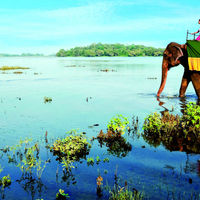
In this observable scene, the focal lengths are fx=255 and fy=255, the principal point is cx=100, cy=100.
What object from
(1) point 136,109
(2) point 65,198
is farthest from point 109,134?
(1) point 136,109

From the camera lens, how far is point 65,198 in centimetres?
608

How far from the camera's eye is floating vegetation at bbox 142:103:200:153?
30.1 ft

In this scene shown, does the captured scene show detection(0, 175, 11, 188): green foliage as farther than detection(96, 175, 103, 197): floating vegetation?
Yes

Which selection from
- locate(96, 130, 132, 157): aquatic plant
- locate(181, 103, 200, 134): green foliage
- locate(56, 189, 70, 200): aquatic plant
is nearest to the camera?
locate(56, 189, 70, 200): aquatic plant

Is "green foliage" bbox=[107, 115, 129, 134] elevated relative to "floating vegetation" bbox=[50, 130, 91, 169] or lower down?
elevated

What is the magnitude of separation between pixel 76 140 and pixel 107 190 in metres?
2.79

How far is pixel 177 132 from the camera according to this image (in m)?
9.93

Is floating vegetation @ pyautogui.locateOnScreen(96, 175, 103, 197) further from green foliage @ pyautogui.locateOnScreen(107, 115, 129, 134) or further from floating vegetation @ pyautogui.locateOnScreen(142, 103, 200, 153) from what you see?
floating vegetation @ pyautogui.locateOnScreen(142, 103, 200, 153)

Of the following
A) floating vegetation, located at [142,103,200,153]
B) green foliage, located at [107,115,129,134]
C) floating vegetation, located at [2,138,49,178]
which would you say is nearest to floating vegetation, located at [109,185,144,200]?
floating vegetation, located at [2,138,49,178]

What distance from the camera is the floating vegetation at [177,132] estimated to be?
9.17 metres

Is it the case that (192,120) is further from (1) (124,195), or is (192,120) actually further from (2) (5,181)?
(2) (5,181)

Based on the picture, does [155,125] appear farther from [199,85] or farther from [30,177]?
[199,85]

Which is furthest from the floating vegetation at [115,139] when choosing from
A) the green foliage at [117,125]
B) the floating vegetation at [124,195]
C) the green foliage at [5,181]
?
the green foliage at [5,181]

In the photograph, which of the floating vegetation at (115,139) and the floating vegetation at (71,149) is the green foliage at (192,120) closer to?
the floating vegetation at (115,139)
